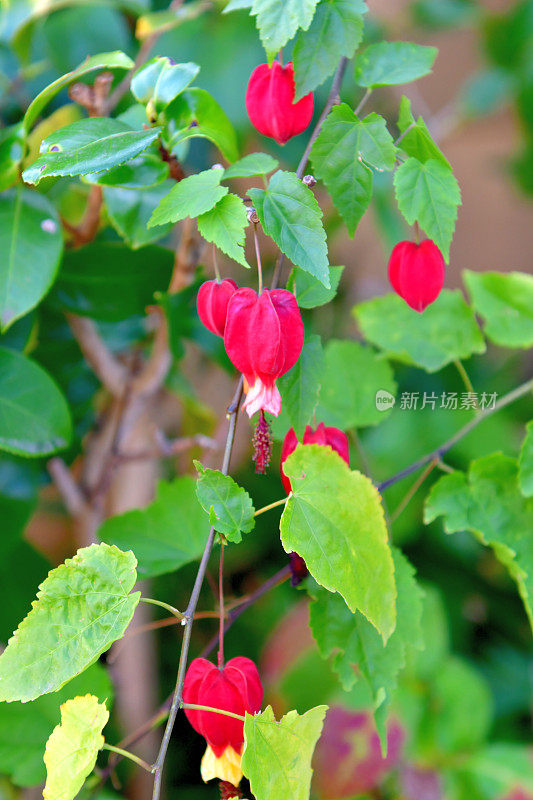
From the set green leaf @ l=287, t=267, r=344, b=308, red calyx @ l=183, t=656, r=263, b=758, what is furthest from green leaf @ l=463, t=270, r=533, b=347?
red calyx @ l=183, t=656, r=263, b=758

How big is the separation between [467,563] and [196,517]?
682mm

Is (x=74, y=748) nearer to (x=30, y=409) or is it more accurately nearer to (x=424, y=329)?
(x=30, y=409)

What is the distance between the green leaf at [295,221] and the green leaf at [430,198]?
5 centimetres

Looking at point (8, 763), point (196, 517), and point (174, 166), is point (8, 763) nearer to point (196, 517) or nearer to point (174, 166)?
point (196, 517)

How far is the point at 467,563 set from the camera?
1099 millimetres

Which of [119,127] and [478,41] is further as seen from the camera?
[478,41]

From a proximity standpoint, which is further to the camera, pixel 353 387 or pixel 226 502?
pixel 353 387

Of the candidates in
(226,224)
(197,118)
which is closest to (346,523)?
(226,224)

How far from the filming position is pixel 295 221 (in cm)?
35

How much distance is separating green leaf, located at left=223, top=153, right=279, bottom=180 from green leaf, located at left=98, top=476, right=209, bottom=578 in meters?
0.23

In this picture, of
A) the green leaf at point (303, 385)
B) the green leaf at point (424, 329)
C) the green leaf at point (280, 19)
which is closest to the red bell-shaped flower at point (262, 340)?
the green leaf at point (303, 385)

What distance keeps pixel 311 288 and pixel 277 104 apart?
0.10 m

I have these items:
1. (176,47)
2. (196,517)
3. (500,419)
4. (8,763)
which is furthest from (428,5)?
(8,763)

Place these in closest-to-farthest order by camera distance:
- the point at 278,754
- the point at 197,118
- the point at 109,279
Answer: the point at 278,754
the point at 197,118
the point at 109,279
